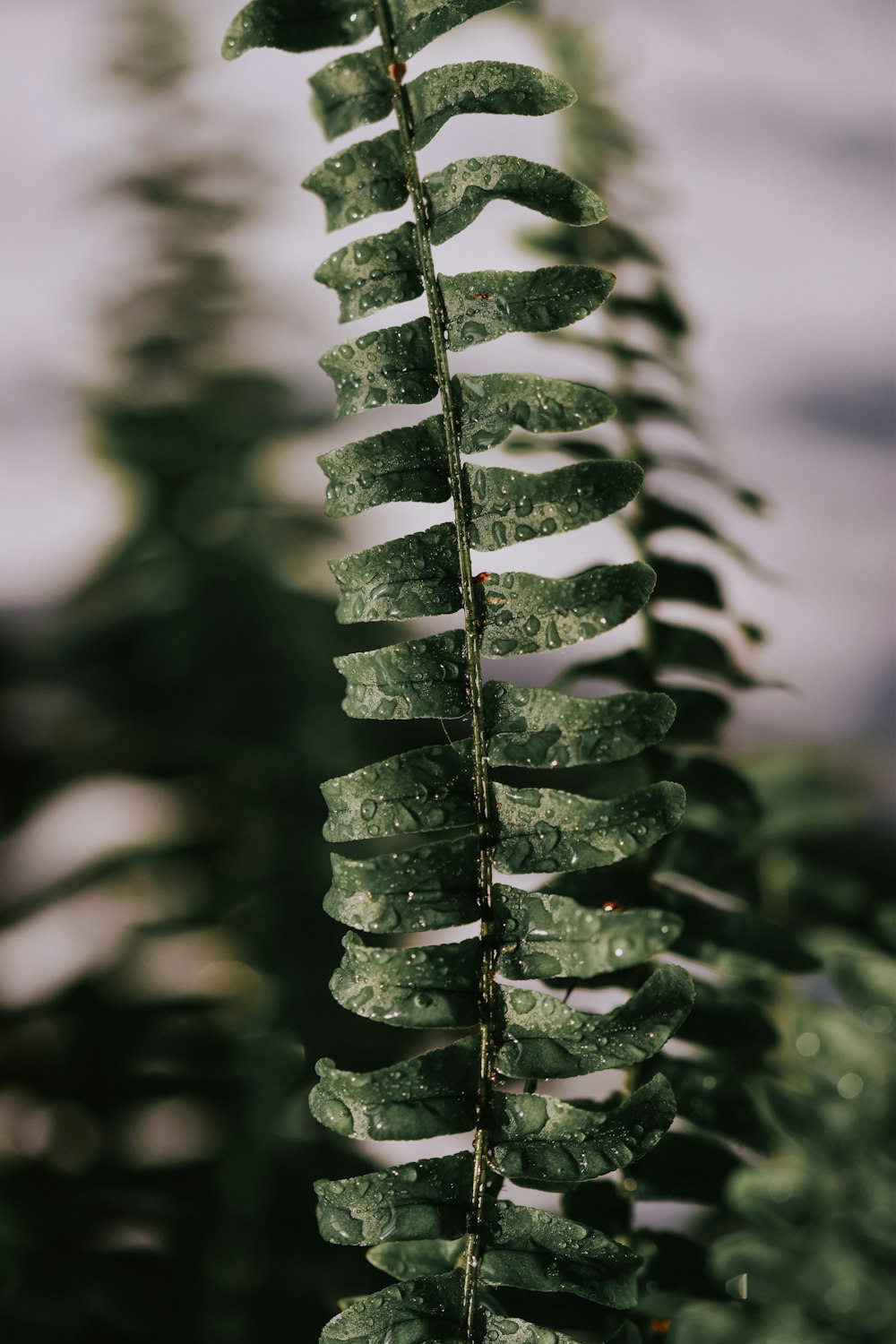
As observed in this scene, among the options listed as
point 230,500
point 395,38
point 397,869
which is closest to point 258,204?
point 230,500

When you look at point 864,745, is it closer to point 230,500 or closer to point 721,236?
point 721,236

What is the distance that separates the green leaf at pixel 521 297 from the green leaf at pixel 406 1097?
29cm

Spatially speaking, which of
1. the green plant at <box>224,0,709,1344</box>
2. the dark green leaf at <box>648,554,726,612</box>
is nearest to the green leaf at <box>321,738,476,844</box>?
the green plant at <box>224,0,709,1344</box>

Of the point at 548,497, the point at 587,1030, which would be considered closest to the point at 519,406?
the point at 548,497

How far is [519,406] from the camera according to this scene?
0.43m

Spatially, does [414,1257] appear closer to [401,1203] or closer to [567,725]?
[401,1203]

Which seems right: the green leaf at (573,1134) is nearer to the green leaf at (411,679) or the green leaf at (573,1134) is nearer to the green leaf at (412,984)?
the green leaf at (412,984)

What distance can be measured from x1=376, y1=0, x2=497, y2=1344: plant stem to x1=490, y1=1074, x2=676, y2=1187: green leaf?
0.4 inches

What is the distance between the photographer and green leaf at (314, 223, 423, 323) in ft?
1.38

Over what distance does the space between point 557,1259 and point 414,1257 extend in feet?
0.35

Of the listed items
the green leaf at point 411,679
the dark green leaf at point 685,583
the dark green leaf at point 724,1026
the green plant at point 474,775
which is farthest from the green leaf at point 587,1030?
the dark green leaf at point 685,583

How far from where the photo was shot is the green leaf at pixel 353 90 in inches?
16.1

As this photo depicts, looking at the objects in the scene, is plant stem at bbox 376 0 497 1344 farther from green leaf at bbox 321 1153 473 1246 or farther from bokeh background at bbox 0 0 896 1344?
bokeh background at bbox 0 0 896 1344

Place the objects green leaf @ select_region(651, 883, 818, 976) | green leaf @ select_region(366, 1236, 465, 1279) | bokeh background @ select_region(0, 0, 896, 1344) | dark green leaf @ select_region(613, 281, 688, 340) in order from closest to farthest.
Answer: green leaf @ select_region(366, 1236, 465, 1279) → green leaf @ select_region(651, 883, 818, 976) → dark green leaf @ select_region(613, 281, 688, 340) → bokeh background @ select_region(0, 0, 896, 1344)
